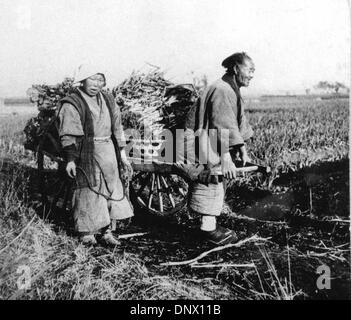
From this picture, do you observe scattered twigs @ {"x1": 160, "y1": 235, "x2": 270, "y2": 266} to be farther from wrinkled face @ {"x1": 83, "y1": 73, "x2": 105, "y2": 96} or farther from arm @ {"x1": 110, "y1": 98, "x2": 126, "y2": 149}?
wrinkled face @ {"x1": 83, "y1": 73, "x2": 105, "y2": 96}

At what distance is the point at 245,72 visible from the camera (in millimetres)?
3438

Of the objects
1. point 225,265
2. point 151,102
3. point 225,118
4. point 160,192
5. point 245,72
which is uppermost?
point 245,72

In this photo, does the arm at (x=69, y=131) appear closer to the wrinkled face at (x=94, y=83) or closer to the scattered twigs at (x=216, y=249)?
the wrinkled face at (x=94, y=83)

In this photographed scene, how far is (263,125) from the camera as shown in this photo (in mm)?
7734

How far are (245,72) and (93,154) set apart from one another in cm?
155

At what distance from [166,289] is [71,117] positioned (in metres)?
1.67

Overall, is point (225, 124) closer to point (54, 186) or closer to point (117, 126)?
point (117, 126)

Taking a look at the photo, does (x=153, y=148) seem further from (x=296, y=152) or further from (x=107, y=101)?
(x=296, y=152)

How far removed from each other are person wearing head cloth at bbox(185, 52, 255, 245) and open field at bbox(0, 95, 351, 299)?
1.15 ft

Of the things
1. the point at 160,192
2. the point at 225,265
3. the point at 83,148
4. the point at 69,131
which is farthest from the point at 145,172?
the point at 225,265

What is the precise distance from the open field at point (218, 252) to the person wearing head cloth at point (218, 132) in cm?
35

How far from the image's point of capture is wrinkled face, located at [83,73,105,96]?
3.49 metres

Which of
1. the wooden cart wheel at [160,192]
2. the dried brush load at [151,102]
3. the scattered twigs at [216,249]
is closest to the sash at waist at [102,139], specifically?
the dried brush load at [151,102]
